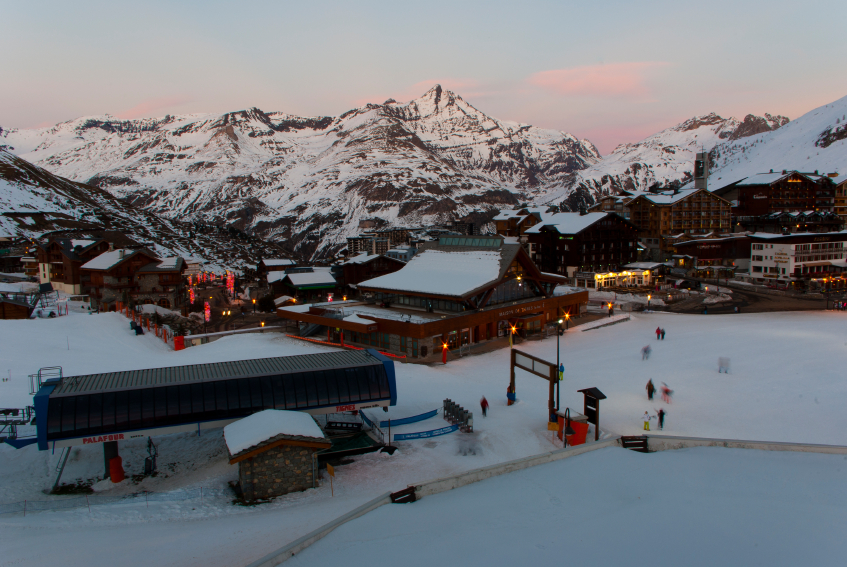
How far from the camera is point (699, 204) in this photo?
356 ft

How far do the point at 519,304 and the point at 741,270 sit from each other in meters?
66.7

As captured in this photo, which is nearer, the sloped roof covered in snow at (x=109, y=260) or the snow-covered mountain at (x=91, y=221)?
the sloped roof covered in snow at (x=109, y=260)

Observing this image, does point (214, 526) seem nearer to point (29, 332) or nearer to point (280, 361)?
point (280, 361)

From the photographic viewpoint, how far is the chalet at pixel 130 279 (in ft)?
213

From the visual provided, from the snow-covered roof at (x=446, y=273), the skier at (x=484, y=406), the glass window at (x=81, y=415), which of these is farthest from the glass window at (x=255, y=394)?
the snow-covered roof at (x=446, y=273)

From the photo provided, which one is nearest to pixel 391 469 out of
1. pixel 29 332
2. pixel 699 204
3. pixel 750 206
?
pixel 29 332

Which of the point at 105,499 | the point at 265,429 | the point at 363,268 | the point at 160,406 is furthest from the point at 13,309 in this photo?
the point at 363,268

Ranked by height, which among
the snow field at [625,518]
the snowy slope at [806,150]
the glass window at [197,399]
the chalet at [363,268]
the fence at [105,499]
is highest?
the snowy slope at [806,150]

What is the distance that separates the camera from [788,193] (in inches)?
4505

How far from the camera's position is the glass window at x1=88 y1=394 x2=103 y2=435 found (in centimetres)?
1791

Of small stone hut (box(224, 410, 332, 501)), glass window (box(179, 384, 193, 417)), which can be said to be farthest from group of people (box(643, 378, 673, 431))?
glass window (box(179, 384, 193, 417))

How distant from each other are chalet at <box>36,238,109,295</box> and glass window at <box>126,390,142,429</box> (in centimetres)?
6418

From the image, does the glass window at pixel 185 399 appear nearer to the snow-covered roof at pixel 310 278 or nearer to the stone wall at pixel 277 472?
the stone wall at pixel 277 472

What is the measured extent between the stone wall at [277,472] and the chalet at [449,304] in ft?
65.6
